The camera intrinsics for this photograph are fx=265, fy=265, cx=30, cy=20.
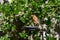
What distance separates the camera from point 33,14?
260 centimetres

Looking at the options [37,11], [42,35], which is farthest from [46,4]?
[42,35]

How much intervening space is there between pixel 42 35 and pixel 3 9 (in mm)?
457

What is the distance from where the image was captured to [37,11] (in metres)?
2.58

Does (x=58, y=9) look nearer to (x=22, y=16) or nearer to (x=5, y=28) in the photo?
(x=22, y=16)

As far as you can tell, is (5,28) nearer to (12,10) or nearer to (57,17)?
(12,10)

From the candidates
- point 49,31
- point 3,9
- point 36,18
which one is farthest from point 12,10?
point 49,31

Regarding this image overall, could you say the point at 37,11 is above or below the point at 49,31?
above

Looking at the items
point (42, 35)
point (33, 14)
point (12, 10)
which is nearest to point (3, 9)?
point (12, 10)

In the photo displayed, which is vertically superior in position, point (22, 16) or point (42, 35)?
point (22, 16)

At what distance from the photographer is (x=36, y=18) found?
2.58 m

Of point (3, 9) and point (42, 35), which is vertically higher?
point (3, 9)

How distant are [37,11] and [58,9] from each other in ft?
0.69

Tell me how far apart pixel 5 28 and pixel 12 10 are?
0.61 ft

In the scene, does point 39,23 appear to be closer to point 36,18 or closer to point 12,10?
point 36,18
